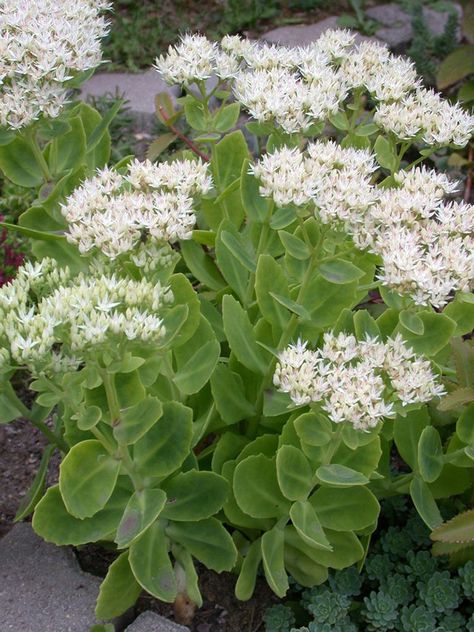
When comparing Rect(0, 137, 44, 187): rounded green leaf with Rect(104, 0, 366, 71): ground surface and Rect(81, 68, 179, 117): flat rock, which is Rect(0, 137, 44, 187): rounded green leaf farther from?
Rect(104, 0, 366, 71): ground surface

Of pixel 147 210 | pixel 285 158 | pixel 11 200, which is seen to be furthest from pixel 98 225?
pixel 11 200

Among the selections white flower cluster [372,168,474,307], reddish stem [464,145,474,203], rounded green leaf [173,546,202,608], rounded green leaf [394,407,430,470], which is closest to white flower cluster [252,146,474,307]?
white flower cluster [372,168,474,307]

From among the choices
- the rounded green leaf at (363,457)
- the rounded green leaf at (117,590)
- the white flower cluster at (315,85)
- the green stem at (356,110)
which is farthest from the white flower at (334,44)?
the rounded green leaf at (117,590)

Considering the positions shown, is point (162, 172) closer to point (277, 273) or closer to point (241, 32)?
point (277, 273)

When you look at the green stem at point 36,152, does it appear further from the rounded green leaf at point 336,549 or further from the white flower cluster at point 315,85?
the rounded green leaf at point 336,549

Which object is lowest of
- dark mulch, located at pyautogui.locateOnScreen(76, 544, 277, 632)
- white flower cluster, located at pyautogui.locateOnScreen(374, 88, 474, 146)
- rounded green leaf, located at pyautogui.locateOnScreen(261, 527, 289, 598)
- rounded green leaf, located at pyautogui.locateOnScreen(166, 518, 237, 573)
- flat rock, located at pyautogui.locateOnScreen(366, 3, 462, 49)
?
dark mulch, located at pyautogui.locateOnScreen(76, 544, 277, 632)

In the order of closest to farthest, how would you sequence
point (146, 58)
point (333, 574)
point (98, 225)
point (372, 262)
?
point (98, 225)
point (372, 262)
point (333, 574)
point (146, 58)
